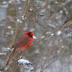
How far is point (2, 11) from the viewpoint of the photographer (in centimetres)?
368

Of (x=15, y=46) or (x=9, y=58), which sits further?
(x=15, y=46)

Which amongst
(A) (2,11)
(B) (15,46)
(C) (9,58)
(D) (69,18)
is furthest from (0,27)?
(D) (69,18)

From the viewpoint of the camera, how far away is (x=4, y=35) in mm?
2893

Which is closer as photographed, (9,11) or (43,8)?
(43,8)

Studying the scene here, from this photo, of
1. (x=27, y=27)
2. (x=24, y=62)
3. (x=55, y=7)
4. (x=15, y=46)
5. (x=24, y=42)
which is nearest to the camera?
(x=24, y=62)

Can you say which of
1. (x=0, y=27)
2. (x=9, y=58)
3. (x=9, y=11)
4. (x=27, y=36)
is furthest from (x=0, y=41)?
(x=9, y=58)

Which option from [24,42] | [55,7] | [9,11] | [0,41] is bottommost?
[24,42]

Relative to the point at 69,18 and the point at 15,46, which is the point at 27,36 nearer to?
the point at 15,46

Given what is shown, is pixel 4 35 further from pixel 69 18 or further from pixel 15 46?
pixel 69 18

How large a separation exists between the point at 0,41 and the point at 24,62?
65.7 inches

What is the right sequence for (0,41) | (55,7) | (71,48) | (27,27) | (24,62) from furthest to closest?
(71,48), (55,7), (27,27), (0,41), (24,62)

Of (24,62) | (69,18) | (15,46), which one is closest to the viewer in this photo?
(24,62)

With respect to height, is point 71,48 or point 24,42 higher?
point 71,48

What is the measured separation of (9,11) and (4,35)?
60cm
